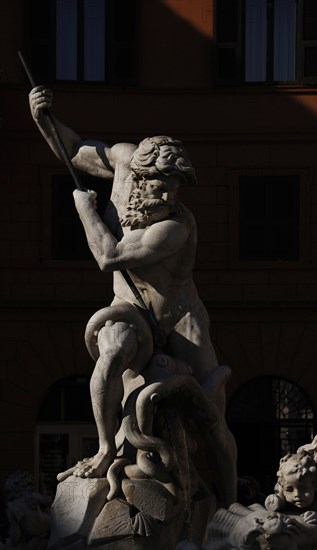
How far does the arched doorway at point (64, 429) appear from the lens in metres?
44.9

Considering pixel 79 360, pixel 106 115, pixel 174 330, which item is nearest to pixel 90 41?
pixel 106 115

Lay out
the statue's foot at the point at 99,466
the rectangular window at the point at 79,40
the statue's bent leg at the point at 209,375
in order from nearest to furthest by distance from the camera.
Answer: the statue's foot at the point at 99,466, the statue's bent leg at the point at 209,375, the rectangular window at the point at 79,40

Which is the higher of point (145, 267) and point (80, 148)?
point (80, 148)

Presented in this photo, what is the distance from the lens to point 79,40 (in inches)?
1857

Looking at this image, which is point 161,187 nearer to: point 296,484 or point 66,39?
point 296,484

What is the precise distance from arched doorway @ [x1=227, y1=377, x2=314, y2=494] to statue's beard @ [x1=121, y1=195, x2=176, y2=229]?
958 inches

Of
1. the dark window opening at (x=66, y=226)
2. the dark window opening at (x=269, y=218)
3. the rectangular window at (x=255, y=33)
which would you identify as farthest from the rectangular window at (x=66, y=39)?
the dark window opening at (x=269, y=218)

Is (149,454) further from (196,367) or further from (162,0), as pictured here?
(162,0)

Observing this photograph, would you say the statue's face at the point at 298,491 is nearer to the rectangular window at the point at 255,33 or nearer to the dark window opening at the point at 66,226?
the dark window opening at the point at 66,226

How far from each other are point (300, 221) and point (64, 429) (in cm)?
576

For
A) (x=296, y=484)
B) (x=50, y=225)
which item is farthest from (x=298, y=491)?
(x=50, y=225)

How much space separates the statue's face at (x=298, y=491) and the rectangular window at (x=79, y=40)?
31713 millimetres

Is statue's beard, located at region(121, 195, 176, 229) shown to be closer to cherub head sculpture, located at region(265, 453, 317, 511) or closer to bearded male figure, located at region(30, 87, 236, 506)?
bearded male figure, located at region(30, 87, 236, 506)

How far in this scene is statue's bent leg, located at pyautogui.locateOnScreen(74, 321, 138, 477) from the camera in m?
20.1
